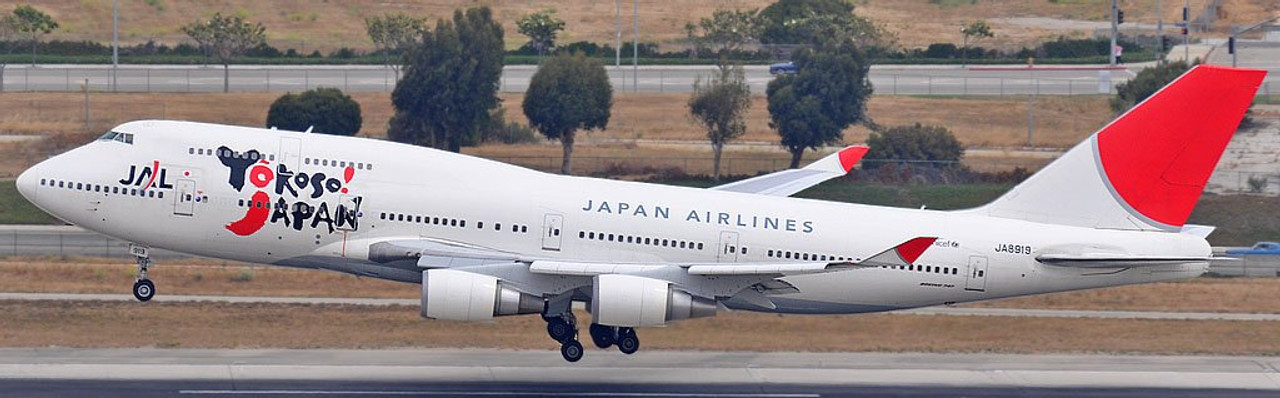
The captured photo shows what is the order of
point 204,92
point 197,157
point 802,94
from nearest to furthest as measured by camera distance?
point 197,157
point 802,94
point 204,92

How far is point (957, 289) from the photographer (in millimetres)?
46188

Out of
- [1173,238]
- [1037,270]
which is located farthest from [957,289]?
[1173,238]

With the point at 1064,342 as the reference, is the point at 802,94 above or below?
above

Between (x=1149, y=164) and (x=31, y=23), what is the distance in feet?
293

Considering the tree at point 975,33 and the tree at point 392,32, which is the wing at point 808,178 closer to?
the tree at point 392,32

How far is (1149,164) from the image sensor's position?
4547cm

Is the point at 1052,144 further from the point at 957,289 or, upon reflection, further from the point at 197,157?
the point at 197,157

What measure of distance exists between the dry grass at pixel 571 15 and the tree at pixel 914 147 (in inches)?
1569

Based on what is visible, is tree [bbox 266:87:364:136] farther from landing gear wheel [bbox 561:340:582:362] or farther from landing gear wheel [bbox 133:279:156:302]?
landing gear wheel [bbox 561:340:582:362]

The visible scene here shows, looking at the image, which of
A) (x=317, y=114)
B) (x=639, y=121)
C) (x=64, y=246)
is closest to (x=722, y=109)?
(x=639, y=121)

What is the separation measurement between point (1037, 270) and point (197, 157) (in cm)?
2086

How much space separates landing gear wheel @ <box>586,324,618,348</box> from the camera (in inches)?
1861

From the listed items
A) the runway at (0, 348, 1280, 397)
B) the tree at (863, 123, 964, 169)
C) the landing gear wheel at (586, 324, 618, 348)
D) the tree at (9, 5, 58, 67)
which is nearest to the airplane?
the landing gear wheel at (586, 324, 618, 348)

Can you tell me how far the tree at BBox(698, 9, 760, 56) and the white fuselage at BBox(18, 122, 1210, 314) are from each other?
255ft
